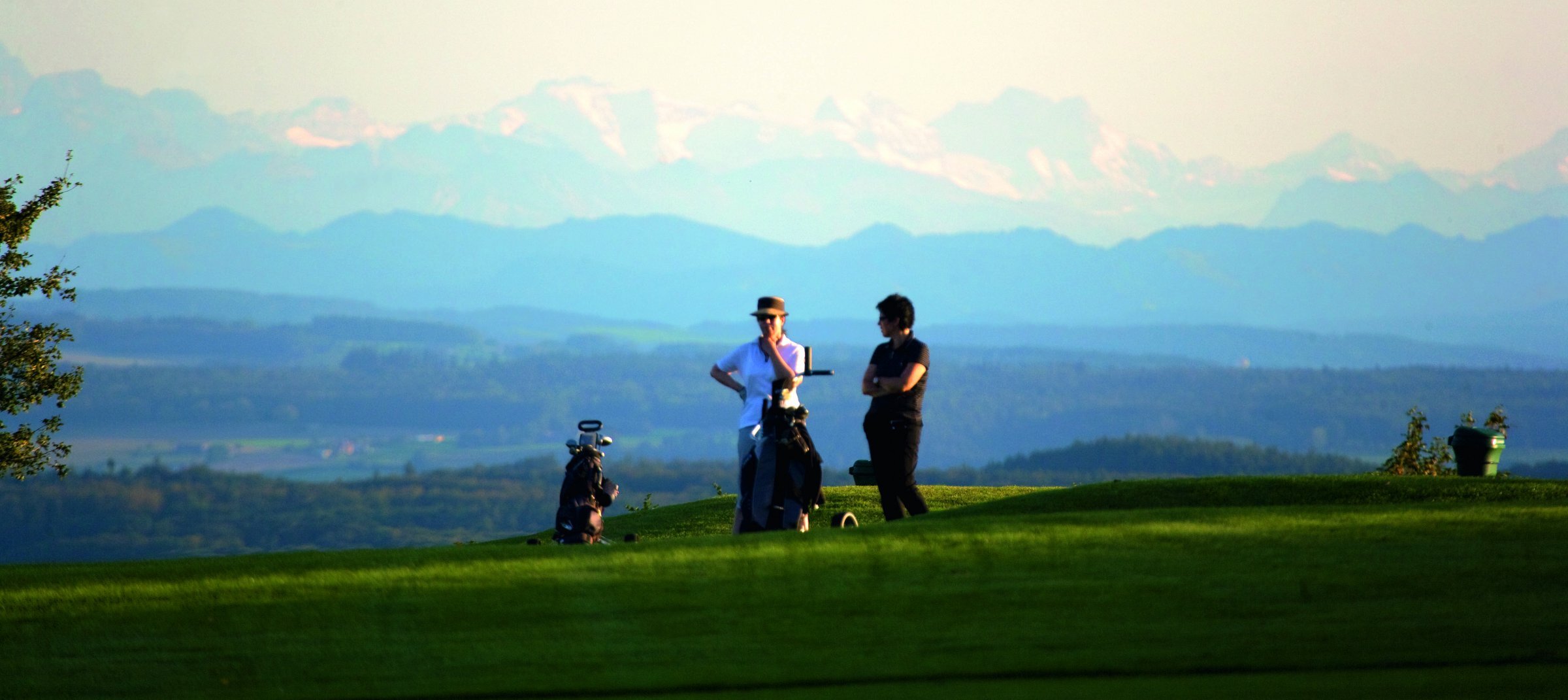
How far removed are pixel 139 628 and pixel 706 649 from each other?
413cm

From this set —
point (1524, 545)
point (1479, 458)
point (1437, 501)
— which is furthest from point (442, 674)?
point (1479, 458)

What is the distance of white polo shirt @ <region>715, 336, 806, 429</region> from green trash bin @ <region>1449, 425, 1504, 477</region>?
439 inches

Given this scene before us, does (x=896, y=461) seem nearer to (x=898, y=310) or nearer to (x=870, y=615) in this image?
(x=898, y=310)

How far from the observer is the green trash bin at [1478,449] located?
19672 mm

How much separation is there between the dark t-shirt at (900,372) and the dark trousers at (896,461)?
81 mm

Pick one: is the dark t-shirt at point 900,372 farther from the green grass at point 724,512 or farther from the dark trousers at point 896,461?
the green grass at point 724,512

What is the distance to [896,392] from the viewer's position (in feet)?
44.1

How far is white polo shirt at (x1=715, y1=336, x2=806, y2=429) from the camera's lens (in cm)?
1315

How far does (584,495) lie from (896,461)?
347 cm

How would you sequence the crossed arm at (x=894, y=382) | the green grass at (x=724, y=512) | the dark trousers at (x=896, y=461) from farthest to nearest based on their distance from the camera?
the green grass at (x=724, y=512) → the dark trousers at (x=896, y=461) → the crossed arm at (x=894, y=382)

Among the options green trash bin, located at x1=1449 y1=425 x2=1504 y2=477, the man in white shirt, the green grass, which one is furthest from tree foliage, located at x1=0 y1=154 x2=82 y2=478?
green trash bin, located at x1=1449 y1=425 x2=1504 y2=477

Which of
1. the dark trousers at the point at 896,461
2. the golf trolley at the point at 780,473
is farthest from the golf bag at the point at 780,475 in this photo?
the dark trousers at the point at 896,461

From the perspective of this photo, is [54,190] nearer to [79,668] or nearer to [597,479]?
[597,479]

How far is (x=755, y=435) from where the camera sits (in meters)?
13.2
